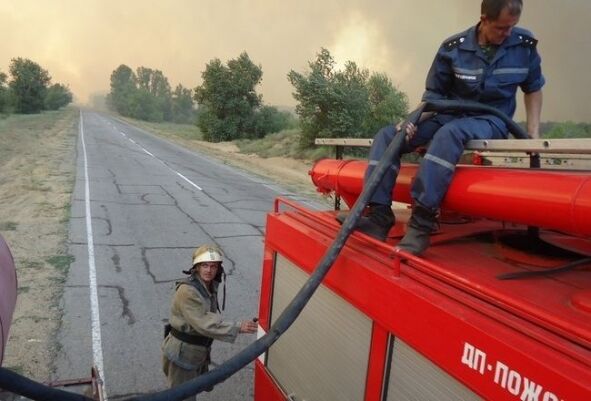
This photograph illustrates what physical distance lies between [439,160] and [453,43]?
961 millimetres

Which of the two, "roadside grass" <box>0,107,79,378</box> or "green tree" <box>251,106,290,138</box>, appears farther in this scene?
"green tree" <box>251,106,290,138</box>

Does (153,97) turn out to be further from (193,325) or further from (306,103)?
(193,325)

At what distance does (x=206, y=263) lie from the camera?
12.5ft

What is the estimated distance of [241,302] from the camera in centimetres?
718

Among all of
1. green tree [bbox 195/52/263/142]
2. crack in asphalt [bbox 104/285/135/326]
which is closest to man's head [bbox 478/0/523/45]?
crack in asphalt [bbox 104/285/135/326]

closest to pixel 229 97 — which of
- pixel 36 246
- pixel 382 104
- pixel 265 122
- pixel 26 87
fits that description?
pixel 265 122

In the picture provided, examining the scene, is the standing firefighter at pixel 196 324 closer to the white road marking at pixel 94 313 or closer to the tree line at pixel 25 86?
the white road marking at pixel 94 313

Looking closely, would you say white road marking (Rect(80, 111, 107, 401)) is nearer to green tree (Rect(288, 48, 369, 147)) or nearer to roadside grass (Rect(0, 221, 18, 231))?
roadside grass (Rect(0, 221, 18, 231))

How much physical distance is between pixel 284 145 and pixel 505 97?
3535 centimetres

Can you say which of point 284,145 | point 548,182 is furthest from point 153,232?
point 284,145

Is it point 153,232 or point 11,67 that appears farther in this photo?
point 11,67

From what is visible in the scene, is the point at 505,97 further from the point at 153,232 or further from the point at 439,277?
the point at 153,232

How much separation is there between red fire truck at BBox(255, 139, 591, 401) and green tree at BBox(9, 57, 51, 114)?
95.4 m

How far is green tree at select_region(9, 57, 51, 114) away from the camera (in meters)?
88.6
